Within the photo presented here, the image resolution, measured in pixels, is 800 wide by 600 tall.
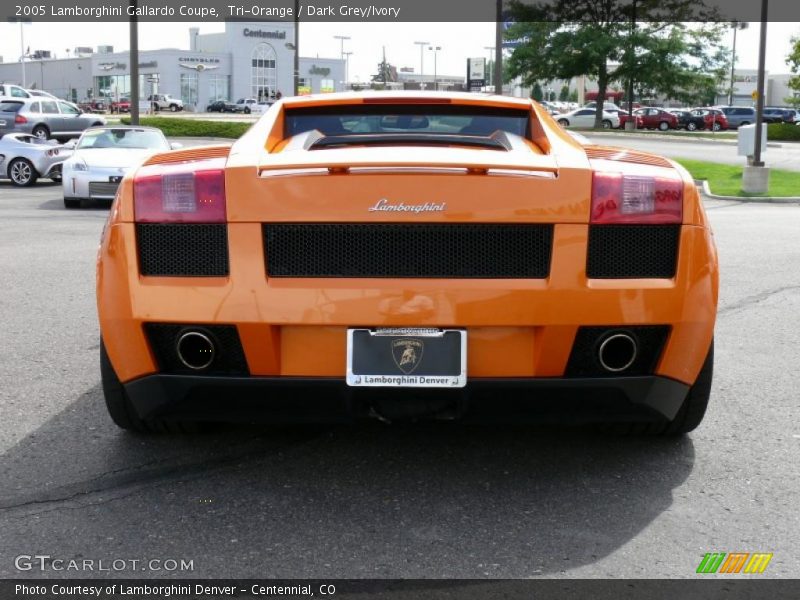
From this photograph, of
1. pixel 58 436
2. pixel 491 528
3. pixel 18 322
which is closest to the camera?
pixel 491 528

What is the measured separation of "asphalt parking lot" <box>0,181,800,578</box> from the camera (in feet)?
9.62

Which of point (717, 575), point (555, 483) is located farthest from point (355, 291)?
point (717, 575)

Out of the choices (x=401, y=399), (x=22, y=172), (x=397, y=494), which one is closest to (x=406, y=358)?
(x=401, y=399)

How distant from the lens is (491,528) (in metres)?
3.15

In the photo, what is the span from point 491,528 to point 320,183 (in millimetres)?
1195

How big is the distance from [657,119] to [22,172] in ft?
147

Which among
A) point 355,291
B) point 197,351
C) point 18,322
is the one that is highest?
point 355,291

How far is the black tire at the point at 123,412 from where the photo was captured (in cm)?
Answer: 363

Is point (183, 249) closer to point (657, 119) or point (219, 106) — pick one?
point (657, 119)

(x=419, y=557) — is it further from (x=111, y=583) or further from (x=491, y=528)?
(x=111, y=583)

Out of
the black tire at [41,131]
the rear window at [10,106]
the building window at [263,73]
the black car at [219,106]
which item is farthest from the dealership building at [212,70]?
the black tire at [41,131]

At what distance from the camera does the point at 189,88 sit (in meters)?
94.8

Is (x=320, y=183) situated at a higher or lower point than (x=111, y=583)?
higher

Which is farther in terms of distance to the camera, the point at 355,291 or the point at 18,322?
the point at 18,322
